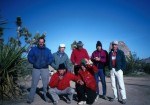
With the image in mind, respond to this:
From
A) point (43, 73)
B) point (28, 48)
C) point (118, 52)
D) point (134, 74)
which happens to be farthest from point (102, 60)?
point (134, 74)

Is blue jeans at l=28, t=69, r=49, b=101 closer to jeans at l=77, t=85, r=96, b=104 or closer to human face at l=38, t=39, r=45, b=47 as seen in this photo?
human face at l=38, t=39, r=45, b=47

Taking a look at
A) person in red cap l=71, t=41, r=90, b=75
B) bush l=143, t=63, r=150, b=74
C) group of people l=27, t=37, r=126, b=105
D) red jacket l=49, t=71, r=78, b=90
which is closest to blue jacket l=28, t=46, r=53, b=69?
group of people l=27, t=37, r=126, b=105

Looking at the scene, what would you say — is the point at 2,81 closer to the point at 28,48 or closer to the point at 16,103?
the point at 16,103

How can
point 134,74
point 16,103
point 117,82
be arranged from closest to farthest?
point 16,103, point 117,82, point 134,74

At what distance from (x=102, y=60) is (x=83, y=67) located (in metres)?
1.11

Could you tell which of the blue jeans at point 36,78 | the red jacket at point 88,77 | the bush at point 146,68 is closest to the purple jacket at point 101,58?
the red jacket at point 88,77

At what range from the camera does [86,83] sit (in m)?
7.07

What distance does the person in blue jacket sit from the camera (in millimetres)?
7027

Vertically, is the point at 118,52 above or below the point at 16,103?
above

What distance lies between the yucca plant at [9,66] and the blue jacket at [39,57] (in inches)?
30.1

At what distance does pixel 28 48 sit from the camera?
788 cm

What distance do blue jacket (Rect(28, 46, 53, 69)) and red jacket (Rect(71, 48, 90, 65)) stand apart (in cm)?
105

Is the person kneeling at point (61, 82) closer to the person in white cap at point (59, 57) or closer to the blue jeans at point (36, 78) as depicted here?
the blue jeans at point (36, 78)

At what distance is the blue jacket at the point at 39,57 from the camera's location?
7.04 metres
